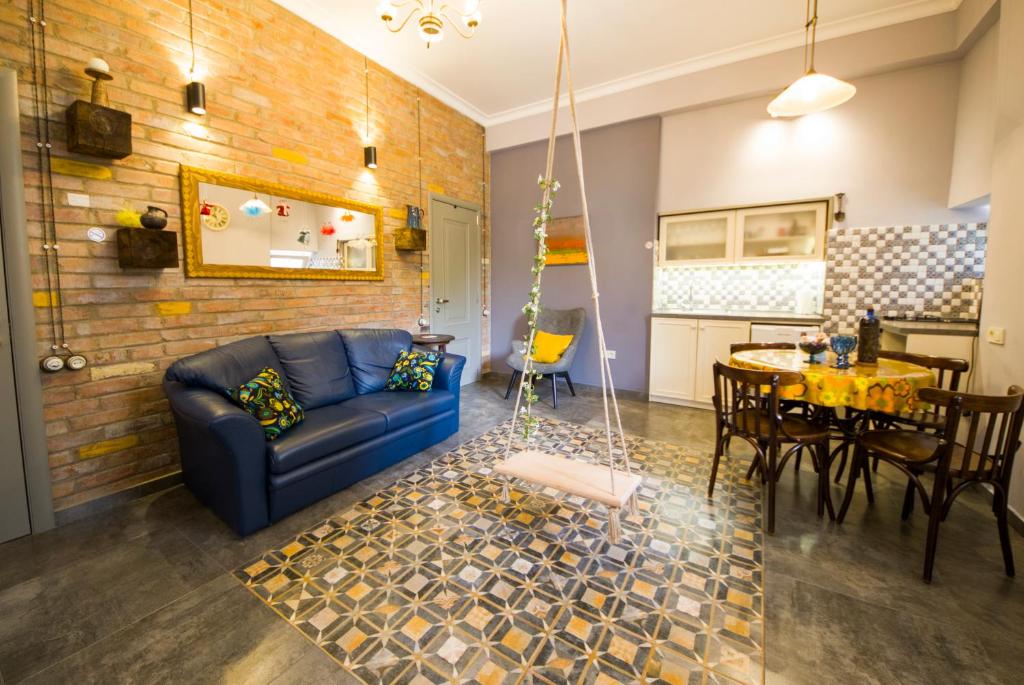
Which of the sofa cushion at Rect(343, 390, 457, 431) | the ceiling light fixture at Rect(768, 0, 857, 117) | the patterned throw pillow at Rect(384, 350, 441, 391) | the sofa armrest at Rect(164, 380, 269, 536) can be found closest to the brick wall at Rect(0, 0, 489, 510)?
the sofa armrest at Rect(164, 380, 269, 536)

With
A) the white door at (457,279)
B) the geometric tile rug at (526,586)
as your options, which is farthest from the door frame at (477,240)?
the geometric tile rug at (526,586)

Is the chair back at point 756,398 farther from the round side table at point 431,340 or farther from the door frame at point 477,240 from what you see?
the door frame at point 477,240

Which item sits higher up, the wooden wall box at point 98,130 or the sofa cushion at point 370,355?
the wooden wall box at point 98,130

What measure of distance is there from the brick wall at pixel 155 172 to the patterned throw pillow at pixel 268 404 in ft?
2.22

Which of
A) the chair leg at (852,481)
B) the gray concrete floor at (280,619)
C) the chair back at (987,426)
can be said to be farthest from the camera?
the chair leg at (852,481)

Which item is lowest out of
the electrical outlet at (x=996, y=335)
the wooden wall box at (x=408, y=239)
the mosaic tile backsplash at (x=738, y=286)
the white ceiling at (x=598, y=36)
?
the electrical outlet at (x=996, y=335)

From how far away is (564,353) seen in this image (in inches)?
181

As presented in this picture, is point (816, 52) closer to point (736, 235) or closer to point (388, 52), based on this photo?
point (736, 235)

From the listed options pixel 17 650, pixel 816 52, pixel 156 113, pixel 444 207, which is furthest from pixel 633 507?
pixel 816 52

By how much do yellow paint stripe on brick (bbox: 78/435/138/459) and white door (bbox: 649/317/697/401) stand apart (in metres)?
4.38

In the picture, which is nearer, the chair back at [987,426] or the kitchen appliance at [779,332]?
the chair back at [987,426]

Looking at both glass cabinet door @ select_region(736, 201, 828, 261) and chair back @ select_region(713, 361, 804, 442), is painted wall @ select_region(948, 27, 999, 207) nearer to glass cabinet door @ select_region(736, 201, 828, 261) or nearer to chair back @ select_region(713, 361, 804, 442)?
glass cabinet door @ select_region(736, 201, 828, 261)

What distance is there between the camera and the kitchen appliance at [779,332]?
378 centimetres

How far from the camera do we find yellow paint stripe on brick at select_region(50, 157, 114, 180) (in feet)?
7.13
